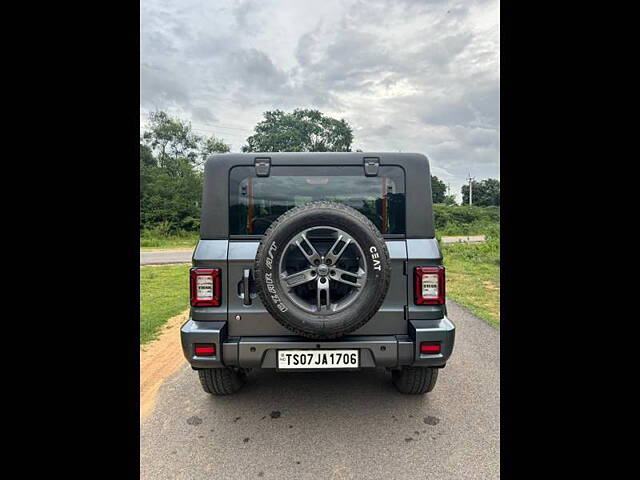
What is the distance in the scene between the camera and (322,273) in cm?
218

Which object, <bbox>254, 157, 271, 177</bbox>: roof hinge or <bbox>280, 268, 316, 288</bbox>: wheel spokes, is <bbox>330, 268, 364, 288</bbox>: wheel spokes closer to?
<bbox>280, 268, 316, 288</bbox>: wheel spokes

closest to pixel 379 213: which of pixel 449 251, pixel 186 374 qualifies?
pixel 186 374

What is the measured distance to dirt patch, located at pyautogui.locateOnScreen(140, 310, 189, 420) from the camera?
2.95m

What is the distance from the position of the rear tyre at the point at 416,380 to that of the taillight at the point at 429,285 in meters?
0.75

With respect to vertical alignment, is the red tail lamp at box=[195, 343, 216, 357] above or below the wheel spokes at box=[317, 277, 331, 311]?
below

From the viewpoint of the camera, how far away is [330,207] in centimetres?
215

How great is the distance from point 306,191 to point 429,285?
3.79 ft

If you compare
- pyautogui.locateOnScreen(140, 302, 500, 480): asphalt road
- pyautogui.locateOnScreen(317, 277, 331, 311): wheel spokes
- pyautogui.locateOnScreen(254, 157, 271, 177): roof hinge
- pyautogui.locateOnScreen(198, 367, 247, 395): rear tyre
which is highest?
pyautogui.locateOnScreen(254, 157, 271, 177): roof hinge

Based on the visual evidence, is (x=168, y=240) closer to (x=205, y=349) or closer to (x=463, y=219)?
(x=205, y=349)

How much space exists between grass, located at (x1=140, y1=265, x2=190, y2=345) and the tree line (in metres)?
17.3

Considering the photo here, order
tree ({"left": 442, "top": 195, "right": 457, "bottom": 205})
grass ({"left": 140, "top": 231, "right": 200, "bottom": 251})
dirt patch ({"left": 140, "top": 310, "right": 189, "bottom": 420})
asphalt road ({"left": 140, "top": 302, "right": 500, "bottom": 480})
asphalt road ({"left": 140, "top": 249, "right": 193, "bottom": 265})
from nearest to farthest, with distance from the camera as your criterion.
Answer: asphalt road ({"left": 140, "top": 302, "right": 500, "bottom": 480})
dirt patch ({"left": 140, "top": 310, "right": 189, "bottom": 420})
asphalt road ({"left": 140, "top": 249, "right": 193, "bottom": 265})
grass ({"left": 140, "top": 231, "right": 200, "bottom": 251})
tree ({"left": 442, "top": 195, "right": 457, "bottom": 205})

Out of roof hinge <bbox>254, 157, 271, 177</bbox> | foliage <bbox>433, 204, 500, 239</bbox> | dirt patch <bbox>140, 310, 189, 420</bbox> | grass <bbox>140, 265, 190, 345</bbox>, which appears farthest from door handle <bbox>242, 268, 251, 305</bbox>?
foliage <bbox>433, 204, 500, 239</bbox>

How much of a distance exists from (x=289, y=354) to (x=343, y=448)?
0.72m
